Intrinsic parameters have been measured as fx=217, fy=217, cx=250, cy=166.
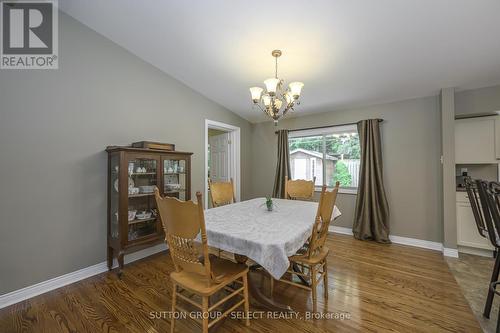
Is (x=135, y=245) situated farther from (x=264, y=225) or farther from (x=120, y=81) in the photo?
(x=120, y=81)

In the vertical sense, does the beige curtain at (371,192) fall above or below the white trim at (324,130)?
below

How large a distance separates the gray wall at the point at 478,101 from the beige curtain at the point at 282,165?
8.24ft

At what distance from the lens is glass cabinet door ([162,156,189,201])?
114 inches

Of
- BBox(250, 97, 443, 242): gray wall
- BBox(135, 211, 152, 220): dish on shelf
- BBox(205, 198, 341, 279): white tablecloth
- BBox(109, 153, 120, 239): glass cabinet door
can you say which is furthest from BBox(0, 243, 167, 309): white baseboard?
BBox(250, 97, 443, 242): gray wall

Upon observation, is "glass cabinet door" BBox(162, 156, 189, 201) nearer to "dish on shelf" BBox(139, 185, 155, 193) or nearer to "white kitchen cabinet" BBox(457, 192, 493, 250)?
"dish on shelf" BBox(139, 185, 155, 193)

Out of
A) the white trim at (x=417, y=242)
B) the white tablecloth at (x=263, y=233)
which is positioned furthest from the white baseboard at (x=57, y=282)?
the white trim at (x=417, y=242)

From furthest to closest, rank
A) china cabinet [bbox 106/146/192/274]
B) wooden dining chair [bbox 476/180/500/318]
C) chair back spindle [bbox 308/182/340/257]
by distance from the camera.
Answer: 1. china cabinet [bbox 106/146/192/274]
2. chair back spindle [bbox 308/182/340/257]
3. wooden dining chair [bbox 476/180/500/318]

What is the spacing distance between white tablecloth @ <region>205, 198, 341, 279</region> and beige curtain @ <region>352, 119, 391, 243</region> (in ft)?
5.55

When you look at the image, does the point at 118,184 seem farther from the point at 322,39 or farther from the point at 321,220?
the point at 322,39

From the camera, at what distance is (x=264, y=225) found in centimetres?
168

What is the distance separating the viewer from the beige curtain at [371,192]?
10.8ft

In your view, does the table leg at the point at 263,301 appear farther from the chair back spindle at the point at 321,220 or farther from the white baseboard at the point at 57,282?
the white baseboard at the point at 57,282

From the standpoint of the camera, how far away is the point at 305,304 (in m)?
1.85

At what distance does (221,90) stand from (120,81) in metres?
1.43
